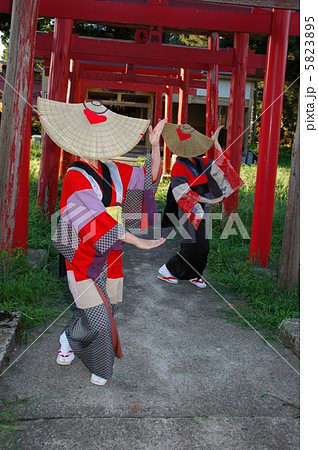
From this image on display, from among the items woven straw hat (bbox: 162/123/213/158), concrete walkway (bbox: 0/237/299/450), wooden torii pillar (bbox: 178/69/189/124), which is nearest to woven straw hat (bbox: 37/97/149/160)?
concrete walkway (bbox: 0/237/299/450)

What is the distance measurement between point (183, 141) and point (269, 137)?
4.32 ft


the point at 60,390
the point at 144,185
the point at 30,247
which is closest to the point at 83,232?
the point at 144,185

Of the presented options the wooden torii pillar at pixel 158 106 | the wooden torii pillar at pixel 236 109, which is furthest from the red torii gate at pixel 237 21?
the wooden torii pillar at pixel 158 106

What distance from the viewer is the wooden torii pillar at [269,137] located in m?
5.12

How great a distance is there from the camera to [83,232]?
262 cm

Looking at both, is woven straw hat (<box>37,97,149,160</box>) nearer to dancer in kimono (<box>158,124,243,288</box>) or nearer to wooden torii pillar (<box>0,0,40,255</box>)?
wooden torii pillar (<box>0,0,40,255</box>)

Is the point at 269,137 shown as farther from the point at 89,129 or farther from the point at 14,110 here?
the point at 89,129

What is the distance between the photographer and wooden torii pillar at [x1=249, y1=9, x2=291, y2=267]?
16.8 feet

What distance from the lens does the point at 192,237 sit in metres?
4.72

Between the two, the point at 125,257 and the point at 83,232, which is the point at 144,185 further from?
the point at 125,257

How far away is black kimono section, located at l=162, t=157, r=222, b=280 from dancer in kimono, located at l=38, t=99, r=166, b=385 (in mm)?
1736

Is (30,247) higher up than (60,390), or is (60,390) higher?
(30,247)
